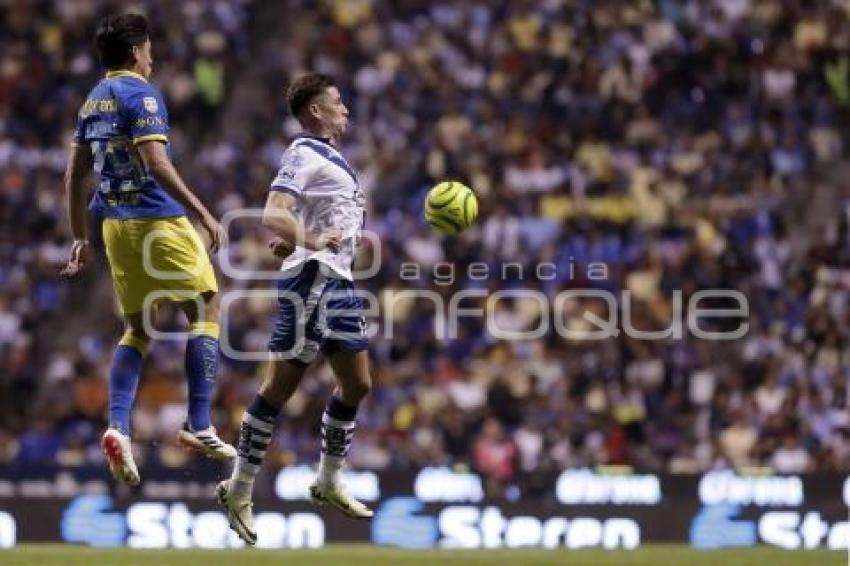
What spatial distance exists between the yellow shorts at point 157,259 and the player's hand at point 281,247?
798 mm

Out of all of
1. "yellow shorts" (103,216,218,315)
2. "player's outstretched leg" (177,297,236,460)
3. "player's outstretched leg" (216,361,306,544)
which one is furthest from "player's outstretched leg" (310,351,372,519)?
"yellow shorts" (103,216,218,315)

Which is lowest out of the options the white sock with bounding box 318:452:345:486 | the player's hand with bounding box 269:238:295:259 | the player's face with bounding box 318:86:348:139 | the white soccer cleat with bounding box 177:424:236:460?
the white sock with bounding box 318:452:345:486

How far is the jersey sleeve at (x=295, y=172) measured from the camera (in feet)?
40.9

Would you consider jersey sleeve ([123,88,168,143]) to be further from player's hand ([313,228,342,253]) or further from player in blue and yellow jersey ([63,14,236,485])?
player's hand ([313,228,342,253])

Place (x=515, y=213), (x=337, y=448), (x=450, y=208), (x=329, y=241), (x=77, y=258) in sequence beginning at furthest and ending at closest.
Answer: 1. (x=515, y=213)
2. (x=450, y=208)
3. (x=337, y=448)
4. (x=77, y=258)
5. (x=329, y=241)

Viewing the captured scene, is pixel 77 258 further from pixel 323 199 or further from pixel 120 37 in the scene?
pixel 323 199

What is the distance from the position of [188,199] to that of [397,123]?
13.5 metres

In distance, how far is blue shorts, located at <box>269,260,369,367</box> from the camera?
1262 cm

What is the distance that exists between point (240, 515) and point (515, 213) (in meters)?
11.4

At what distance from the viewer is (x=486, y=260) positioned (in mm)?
23531

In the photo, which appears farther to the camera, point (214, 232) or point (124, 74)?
point (124, 74)

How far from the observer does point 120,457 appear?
12625 millimetres

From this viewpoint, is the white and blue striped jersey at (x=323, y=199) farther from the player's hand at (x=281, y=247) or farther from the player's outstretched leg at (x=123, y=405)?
the player's outstretched leg at (x=123, y=405)

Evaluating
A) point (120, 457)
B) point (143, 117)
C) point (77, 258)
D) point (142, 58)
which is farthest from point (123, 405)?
point (142, 58)
